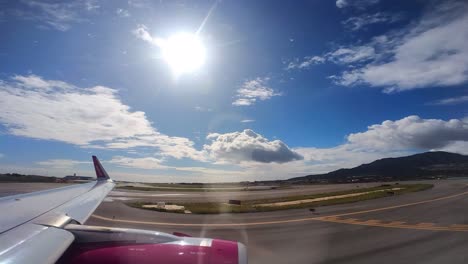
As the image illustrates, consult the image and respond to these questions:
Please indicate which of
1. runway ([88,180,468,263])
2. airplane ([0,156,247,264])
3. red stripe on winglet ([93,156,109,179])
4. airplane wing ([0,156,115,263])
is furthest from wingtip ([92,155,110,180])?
airplane ([0,156,247,264])

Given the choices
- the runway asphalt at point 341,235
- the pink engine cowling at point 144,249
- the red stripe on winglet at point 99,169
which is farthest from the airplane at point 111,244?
the red stripe on winglet at point 99,169

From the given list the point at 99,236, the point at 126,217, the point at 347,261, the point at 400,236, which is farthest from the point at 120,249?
the point at 126,217

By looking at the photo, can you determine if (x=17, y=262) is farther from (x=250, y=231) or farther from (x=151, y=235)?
(x=250, y=231)

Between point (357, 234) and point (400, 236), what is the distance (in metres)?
1.98

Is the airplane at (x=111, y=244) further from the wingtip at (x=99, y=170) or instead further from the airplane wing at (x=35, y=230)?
the wingtip at (x=99, y=170)

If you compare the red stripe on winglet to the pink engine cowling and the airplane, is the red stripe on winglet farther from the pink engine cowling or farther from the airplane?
the pink engine cowling

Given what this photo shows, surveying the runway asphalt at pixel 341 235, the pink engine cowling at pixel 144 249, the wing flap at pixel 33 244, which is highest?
the wing flap at pixel 33 244

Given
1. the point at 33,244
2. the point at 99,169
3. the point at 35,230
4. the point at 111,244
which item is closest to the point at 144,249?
the point at 111,244

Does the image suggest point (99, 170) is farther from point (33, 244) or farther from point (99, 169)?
point (33, 244)

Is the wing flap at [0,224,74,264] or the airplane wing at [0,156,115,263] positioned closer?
the wing flap at [0,224,74,264]

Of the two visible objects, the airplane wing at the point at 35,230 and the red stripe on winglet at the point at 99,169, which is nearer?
the airplane wing at the point at 35,230

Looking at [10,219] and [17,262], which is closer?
[17,262]

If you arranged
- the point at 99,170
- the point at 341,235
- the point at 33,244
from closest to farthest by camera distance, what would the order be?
the point at 33,244, the point at 341,235, the point at 99,170

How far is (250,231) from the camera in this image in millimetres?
17594
